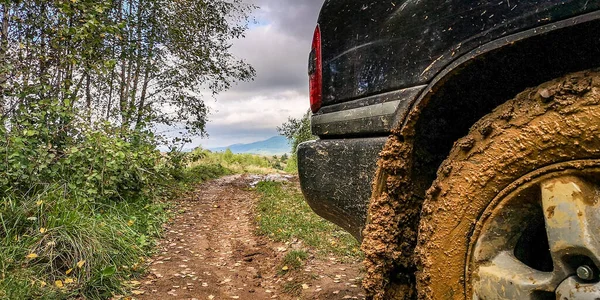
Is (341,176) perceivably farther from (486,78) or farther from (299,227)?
(299,227)

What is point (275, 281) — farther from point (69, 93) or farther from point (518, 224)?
point (69, 93)

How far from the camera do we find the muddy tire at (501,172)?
930 millimetres

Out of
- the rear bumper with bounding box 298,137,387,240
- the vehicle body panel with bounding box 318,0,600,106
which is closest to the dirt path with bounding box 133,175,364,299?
the rear bumper with bounding box 298,137,387,240

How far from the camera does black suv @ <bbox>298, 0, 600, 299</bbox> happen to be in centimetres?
94

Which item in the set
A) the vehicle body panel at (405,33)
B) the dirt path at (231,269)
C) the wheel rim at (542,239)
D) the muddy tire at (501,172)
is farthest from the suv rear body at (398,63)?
the dirt path at (231,269)

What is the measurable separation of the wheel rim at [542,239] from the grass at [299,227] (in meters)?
2.87

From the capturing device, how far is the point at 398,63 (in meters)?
1.38

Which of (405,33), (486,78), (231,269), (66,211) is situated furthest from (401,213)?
(66,211)

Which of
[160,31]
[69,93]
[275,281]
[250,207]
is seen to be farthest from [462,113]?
[160,31]

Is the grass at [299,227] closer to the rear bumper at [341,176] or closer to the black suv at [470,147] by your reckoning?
the rear bumper at [341,176]

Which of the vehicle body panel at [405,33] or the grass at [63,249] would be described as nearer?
the vehicle body panel at [405,33]

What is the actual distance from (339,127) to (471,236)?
75 cm

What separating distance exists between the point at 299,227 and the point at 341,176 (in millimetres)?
3735

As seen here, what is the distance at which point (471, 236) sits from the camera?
1.12 m
